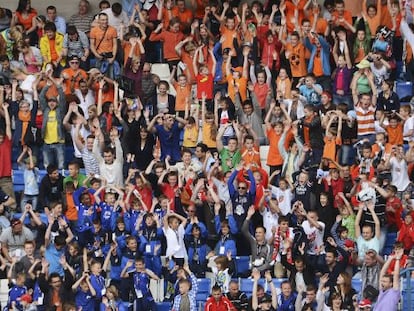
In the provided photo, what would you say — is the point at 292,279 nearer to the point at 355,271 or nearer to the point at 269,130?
the point at 355,271

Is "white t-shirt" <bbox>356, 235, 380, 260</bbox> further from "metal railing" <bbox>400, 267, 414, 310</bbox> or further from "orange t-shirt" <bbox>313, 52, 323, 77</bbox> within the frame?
"orange t-shirt" <bbox>313, 52, 323, 77</bbox>

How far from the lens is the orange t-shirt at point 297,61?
1258 inches

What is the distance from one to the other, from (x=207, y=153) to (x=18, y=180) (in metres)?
3.24

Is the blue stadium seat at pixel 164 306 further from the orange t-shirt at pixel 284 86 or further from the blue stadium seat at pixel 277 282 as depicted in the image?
the orange t-shirt at pixel 284 86

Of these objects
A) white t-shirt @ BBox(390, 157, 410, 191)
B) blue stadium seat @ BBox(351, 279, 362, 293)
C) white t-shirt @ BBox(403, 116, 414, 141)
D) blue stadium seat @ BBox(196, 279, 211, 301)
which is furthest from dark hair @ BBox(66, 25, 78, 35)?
blue stadium seat @ BBox(351, 279, 362, 293)

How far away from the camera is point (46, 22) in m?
33.3

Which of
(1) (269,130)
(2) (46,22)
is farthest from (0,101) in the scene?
(1) (269,130)

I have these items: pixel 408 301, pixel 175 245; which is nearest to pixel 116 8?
pixel 175 245

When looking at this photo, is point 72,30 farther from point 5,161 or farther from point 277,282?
point 277,282

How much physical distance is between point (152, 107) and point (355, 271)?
5.37 meters

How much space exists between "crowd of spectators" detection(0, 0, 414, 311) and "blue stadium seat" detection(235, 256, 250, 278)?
2.7 inches

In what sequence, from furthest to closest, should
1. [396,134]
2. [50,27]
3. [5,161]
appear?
[50,27], [5,161], [396,134]

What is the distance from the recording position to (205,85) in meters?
31.6

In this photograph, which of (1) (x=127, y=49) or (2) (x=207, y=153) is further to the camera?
(1) (x=127, y=49)
